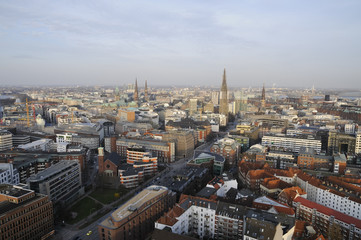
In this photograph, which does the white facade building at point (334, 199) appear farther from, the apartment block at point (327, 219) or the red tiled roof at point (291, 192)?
the apartment block at point (327, 219)

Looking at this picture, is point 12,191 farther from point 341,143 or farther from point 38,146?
point 341,143

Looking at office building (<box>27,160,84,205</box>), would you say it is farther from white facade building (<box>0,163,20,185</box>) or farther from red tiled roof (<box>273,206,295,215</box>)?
red tiled roof (<box>273,206,295,215</box>)

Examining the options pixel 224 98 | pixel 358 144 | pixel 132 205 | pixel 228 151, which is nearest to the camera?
pixel 132 205

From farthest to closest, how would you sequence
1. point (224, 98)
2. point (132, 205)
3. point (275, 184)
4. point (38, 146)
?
1. point (224, 98)
2. point (38, 146)
3. point (275, 184)
4. point (132, 205)

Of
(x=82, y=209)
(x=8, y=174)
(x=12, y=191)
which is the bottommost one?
(x=82, y=209)

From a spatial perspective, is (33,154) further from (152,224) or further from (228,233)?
(228,233)

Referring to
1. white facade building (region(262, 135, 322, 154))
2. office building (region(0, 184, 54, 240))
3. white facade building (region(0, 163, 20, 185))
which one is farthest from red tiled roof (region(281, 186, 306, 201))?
white facade building (region(0, 163, 20, 185))

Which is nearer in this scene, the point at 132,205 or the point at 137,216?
the point at 137,216

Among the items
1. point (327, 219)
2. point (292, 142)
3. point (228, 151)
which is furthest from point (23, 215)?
point (292, 142)

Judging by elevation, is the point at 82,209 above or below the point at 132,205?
below
